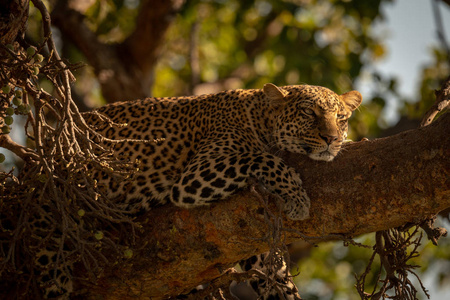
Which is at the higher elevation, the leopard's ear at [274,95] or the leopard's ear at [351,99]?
the leopard's ear at [274,95]

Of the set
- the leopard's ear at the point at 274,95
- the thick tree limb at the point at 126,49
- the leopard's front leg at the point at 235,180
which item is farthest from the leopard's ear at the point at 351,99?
the thick tree limb at the point at 126,49

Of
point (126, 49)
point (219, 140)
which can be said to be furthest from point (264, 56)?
point (219, 140)

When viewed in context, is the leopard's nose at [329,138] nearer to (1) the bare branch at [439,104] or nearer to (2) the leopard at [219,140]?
(2) the leopard at [219,140]

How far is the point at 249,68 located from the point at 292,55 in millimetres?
3446

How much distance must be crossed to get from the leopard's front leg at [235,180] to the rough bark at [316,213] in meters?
0.10

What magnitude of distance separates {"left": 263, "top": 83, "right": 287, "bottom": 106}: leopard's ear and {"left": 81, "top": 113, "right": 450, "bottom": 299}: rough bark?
112cm

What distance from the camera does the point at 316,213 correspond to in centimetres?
555

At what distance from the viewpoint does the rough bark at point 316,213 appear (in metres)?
5.08

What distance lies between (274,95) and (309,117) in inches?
22.7

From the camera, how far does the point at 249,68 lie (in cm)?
1658

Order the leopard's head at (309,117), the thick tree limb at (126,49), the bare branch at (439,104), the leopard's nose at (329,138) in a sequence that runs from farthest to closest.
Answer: the thick tree limb at (126,49) < the leopard's head at (309,117) < the leopard's nose at (329,138) < the bare branch at (439,104)

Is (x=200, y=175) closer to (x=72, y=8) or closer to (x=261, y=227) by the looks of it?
(x=261, y=227)

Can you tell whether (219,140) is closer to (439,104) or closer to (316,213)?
(316,213)

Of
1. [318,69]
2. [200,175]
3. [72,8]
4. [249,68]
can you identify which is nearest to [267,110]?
[200,175]
